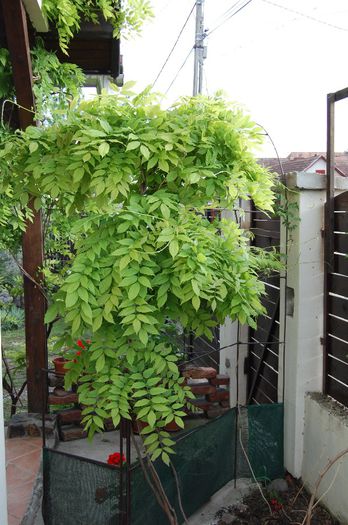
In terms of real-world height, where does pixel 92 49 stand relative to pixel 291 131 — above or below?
below

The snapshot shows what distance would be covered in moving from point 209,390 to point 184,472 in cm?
163

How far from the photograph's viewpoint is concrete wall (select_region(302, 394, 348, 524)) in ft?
9.87

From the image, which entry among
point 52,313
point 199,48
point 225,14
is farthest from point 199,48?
point 52,313

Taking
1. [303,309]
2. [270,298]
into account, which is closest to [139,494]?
[303,309]

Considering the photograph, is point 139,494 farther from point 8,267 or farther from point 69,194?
point 8,267

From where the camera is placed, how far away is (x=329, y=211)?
3.29 meters

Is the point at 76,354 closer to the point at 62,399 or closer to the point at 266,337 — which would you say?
the point at 266,337

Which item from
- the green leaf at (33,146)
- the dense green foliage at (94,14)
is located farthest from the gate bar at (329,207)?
the dense green foliage at (94,14)

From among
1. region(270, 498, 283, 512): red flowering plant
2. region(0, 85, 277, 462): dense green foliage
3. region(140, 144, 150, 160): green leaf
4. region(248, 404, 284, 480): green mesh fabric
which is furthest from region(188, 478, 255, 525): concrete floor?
region(140, 144, 150, 160): green leaf

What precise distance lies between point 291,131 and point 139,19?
527 inches

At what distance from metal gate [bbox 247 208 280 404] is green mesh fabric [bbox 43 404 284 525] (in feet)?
1.72

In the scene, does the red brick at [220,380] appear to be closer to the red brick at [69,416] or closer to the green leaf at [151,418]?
the red brick at [69,416]

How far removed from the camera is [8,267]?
31.4 feet

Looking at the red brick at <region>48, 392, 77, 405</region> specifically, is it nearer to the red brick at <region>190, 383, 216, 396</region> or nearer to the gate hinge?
the red brick at <region>190, 383, 216, 396</region>
